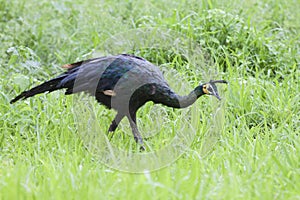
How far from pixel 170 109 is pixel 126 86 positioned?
98 cm

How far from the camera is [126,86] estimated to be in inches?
199

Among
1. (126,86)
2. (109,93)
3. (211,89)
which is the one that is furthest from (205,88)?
A: (109,93)

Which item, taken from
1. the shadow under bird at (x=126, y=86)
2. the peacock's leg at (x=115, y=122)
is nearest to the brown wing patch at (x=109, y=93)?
the shadow under bird at (x=126, y=86)

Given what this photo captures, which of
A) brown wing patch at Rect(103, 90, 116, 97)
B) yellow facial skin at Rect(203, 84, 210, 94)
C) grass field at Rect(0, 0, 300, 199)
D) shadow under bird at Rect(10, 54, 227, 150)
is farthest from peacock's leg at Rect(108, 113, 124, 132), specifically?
yellow facial skin at Rect(203, 84, 210, 94)

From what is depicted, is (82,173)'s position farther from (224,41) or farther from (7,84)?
(224,41)

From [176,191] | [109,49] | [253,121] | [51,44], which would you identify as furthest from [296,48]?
[176,191]

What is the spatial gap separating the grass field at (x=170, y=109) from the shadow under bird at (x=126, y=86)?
11.5 inches

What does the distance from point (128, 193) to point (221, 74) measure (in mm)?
2859

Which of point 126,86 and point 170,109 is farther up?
point 126,86

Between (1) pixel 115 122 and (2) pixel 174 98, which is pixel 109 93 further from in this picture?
(2) pixel 174 98

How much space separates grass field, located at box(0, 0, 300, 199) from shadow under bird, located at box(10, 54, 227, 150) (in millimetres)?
291

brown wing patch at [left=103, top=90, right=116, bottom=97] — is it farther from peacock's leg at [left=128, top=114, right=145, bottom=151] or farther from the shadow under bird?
peacock's leg at [left=128, top=114, right=145, bottom=151]

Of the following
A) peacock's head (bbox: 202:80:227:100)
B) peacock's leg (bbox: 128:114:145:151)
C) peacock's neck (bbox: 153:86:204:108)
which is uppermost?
peacock's head (bbox: 202:80:227:100)

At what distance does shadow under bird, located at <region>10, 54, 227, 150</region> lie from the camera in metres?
5.07
